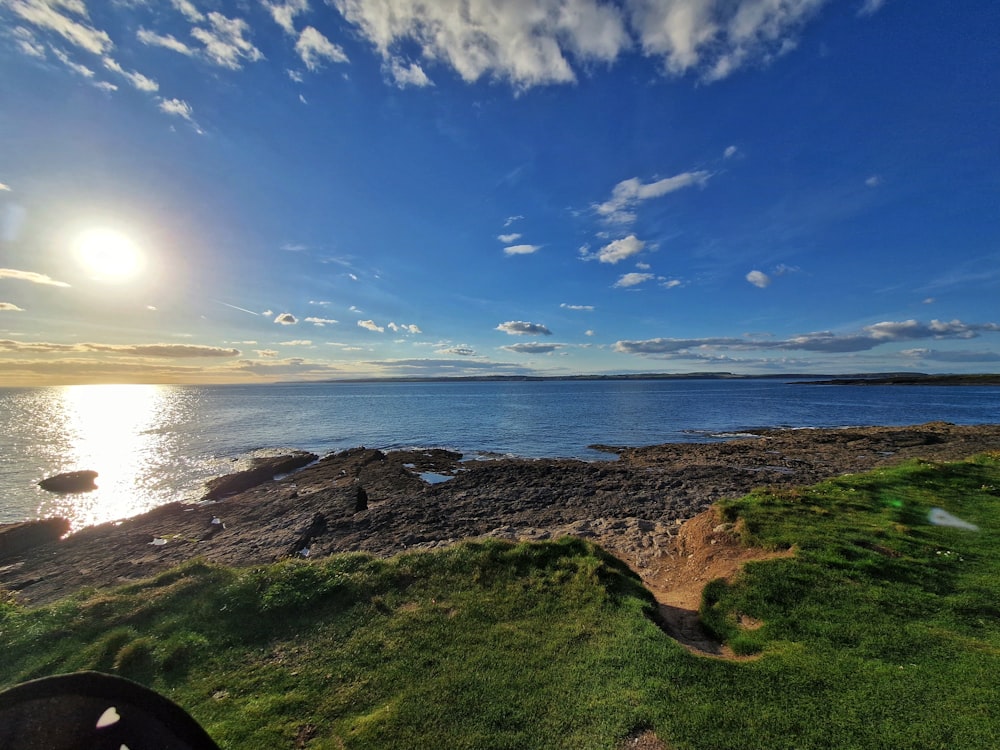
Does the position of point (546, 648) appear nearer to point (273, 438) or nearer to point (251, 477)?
point (251, 477)

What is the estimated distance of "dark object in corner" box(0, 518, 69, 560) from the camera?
A: 21.7 meters

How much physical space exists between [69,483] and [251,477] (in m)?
16.6

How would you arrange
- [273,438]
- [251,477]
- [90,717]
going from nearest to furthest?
[90,717] < [251,477] < [273,438]

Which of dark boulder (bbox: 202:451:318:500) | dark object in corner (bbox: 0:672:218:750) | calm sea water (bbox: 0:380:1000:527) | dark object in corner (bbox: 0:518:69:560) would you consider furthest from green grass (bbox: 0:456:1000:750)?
calm sea water (bbox: 0:380:1000:527)

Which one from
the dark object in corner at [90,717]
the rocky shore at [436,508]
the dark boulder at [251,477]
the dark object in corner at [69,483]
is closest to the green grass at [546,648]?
the dark object in corner at [90,717]

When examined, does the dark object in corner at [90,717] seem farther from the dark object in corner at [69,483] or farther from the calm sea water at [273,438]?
the dark object in corner at [69,483]

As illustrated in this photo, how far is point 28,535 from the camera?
22703 mm

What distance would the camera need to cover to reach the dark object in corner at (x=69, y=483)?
3562cm

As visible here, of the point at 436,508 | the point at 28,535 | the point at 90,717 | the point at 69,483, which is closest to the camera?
the point at 90,717

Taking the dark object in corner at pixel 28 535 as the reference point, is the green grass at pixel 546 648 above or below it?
above

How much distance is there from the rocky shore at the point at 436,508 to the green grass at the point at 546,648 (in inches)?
221

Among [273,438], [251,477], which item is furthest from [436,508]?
[273,438]

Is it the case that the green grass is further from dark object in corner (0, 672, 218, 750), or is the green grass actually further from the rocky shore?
the rocky shore

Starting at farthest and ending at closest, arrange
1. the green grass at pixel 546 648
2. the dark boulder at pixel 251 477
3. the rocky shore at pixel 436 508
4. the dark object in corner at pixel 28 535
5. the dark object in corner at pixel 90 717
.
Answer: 1. the dark boulder at pixel 251 477
2. the dark object in corner at pixel 28 535
3. the rocky shore at pixel 436 508
4. the green grass at pixel 546 648
5. the dark object in corner at pixel 90 717
